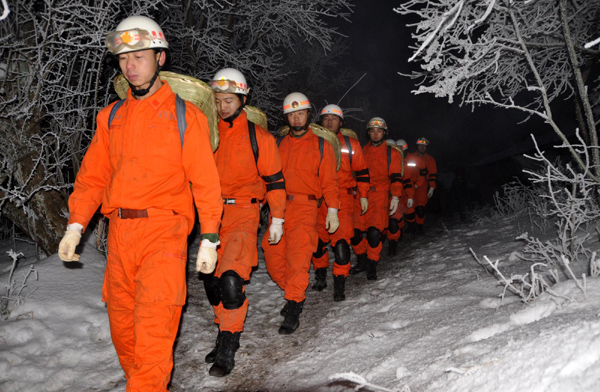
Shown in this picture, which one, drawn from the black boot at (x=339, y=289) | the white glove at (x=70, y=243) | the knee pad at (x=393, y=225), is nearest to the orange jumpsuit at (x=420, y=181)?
the knee pad at (x=393, y=225)

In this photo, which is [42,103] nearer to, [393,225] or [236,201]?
[236,201]

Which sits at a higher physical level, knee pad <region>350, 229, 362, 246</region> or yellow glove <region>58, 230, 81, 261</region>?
yellow glove <region>58, 230, 81, 261</region>

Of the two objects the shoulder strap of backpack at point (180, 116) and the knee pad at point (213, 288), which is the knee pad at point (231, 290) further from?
the shoulder strap of backpack at point (180, 116)

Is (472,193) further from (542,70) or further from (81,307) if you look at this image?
(81,307)

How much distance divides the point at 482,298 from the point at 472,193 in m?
17.8

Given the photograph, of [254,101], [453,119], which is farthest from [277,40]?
[453,119]

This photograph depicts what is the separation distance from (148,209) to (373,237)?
4397mm

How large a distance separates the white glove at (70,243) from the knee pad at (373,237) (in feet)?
14.7

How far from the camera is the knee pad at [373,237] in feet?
21.3

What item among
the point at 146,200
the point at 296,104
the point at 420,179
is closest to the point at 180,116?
the point at 146,200

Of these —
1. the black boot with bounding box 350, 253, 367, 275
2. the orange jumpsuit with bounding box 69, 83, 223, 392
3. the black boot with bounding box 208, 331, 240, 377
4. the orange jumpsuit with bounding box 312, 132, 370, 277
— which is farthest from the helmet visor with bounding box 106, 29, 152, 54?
the black boot with bounding box 350, 253, 367, 275

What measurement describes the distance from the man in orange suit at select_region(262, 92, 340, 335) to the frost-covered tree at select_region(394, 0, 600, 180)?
142 centimetres

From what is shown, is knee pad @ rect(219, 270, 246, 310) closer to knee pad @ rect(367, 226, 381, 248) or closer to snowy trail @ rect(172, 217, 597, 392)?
snowy trail @ rect(172, 217, 597, 392)

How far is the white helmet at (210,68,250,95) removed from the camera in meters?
4.04
